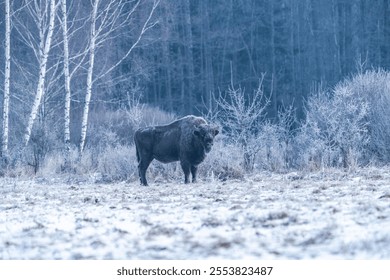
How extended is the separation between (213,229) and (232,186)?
5.84 metres

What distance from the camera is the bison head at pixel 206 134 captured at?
1515 centimetres

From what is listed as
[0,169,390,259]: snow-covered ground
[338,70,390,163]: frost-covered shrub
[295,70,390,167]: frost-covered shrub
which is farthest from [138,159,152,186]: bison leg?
[338,70,390,163]: frost-covered shrub

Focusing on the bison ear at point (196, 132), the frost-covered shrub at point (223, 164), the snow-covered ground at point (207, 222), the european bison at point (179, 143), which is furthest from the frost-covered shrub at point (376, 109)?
the snow-covered ground at point (207, 222)

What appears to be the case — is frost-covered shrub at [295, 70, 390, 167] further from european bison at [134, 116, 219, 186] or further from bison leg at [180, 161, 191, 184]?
bison leg at [180, 161, 191, 184]

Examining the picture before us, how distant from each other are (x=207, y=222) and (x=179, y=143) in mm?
7674

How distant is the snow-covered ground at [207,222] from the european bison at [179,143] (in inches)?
75.5

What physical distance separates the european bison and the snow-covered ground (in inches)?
75.5

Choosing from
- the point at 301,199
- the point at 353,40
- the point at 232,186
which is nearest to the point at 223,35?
the point at 353,40

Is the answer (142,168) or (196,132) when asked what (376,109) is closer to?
(196,132)

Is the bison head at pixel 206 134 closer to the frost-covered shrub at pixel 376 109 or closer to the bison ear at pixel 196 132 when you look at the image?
the bison ear at pixel 196 132

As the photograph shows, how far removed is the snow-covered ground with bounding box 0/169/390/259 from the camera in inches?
265

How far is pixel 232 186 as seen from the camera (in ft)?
45.0

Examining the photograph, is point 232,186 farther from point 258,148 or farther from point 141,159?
point 258,148

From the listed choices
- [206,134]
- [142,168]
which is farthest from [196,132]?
[142,168]
